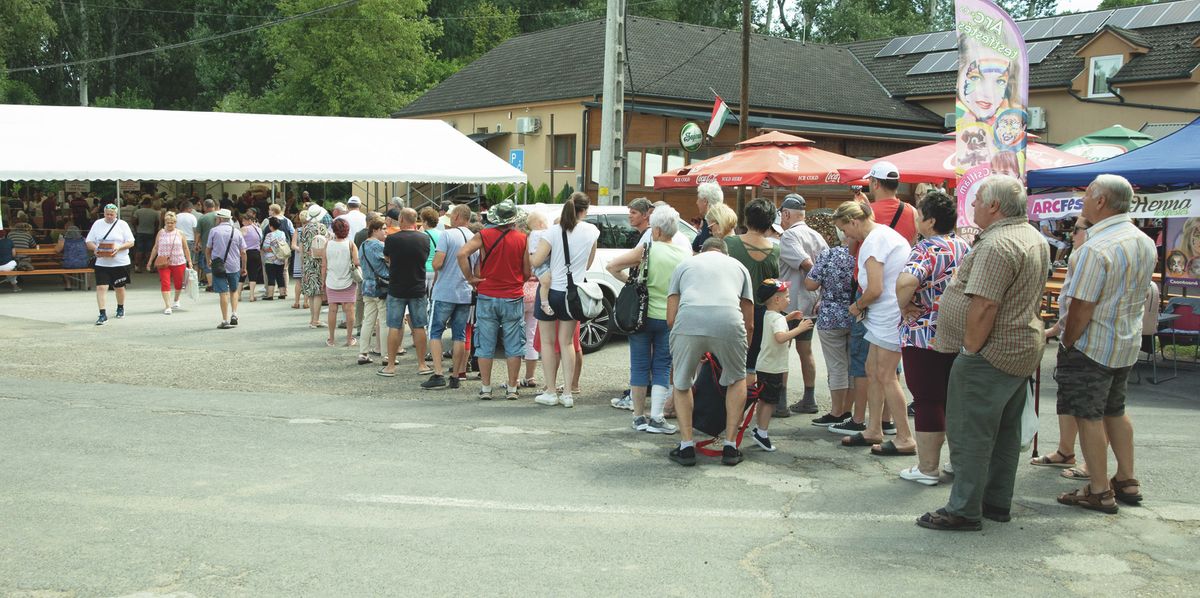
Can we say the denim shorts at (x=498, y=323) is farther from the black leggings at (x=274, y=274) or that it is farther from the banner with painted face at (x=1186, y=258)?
the black leggings at (x=274, y=274)

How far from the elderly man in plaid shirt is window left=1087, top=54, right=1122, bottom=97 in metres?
30.2

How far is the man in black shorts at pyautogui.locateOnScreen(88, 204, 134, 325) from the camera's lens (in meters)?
14.8

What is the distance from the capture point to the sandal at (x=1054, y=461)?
22.4ft

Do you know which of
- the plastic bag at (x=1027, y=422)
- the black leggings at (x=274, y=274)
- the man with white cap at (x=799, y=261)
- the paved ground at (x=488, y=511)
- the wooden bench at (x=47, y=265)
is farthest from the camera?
the wooden bench at (x=47, y=265)

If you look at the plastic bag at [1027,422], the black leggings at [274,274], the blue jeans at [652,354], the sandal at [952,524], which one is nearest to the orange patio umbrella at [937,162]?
the blue jeans at [652,354]

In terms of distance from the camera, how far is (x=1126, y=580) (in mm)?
4750

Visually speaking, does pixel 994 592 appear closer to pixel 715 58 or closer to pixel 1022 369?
pixel 1022 369

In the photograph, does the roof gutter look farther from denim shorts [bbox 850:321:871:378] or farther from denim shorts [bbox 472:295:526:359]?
denim shorts [bbox 472:295:526:359]

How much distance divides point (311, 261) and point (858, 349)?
897 cm

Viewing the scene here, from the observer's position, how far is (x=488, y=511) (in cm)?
571

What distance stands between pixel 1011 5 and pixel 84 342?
60.4 m

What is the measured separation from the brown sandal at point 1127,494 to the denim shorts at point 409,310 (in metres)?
6.58

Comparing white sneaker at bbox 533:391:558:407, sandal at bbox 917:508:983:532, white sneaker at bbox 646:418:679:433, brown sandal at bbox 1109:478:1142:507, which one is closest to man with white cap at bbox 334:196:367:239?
white sneaker at bbox 533:391:558:407

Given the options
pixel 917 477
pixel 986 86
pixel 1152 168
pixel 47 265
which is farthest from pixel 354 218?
pixel 917 477
